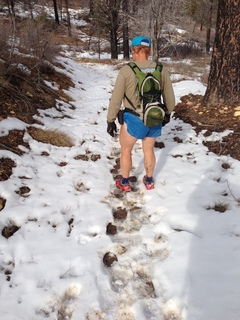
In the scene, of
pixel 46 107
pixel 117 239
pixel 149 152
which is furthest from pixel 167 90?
pixel 46 107

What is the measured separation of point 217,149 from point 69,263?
9.80ft

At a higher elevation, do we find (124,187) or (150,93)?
(150,93)

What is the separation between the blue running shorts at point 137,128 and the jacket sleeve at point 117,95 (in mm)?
140

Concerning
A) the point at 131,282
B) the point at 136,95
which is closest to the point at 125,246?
the point at 131,282

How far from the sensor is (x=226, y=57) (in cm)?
525

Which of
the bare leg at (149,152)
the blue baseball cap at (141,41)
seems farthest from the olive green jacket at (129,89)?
the bare leg at (149,152)

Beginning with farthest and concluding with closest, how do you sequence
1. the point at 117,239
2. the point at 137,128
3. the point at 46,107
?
1. the point at 46,107
2. the point at 137,128
3. the point at 117,239

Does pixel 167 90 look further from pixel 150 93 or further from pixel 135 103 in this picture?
pixel 135 103

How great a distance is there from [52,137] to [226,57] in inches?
143

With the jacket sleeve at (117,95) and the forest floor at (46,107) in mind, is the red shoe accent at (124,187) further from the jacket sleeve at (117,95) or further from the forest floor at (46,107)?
the forest floor at (46,107)

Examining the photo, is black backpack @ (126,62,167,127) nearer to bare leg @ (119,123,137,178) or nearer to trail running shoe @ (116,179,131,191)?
bare leg @ (119,123,137,178)

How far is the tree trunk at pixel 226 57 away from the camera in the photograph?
16.6ft

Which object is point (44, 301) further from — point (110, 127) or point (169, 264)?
point (110, 127)

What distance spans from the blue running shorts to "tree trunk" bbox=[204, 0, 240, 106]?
2.92 metres
